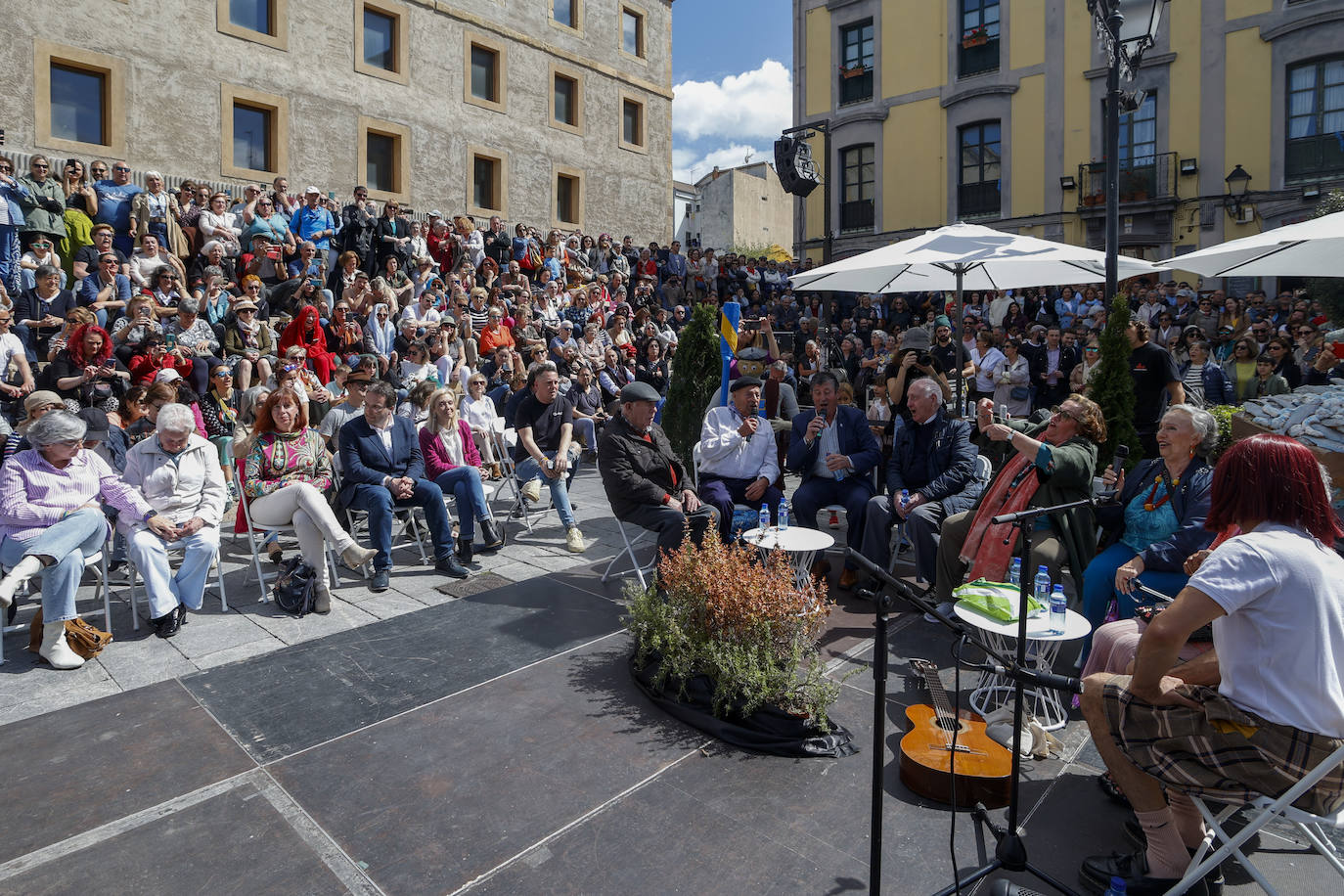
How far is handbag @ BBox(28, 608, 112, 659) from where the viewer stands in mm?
4656

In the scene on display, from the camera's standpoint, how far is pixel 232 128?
17.0m

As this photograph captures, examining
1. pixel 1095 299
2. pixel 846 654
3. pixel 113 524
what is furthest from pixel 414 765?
pixel 1095 299

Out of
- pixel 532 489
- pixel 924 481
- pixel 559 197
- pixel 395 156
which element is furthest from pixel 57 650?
pixel 559 197

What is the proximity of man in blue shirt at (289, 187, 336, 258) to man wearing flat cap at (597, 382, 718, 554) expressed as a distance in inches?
371

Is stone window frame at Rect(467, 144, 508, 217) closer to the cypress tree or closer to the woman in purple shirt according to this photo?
the woman in purple shirt

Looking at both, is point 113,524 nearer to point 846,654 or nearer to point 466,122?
point 846,654

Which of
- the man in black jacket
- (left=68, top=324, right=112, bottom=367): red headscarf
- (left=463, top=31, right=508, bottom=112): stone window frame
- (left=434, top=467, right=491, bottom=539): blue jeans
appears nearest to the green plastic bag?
the man in black jacket

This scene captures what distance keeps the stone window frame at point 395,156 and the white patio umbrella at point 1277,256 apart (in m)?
17.1

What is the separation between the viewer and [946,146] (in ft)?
80.6

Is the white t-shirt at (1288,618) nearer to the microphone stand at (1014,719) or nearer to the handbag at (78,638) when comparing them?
the microphone stand at (1014,719)

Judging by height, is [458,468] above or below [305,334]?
below

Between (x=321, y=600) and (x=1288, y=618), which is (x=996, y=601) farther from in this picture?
(x=321, y=600)

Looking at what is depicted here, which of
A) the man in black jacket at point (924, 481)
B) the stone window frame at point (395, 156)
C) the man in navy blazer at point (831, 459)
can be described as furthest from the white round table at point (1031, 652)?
the stone window frame at point (395, 156)

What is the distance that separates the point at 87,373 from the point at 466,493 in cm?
454
